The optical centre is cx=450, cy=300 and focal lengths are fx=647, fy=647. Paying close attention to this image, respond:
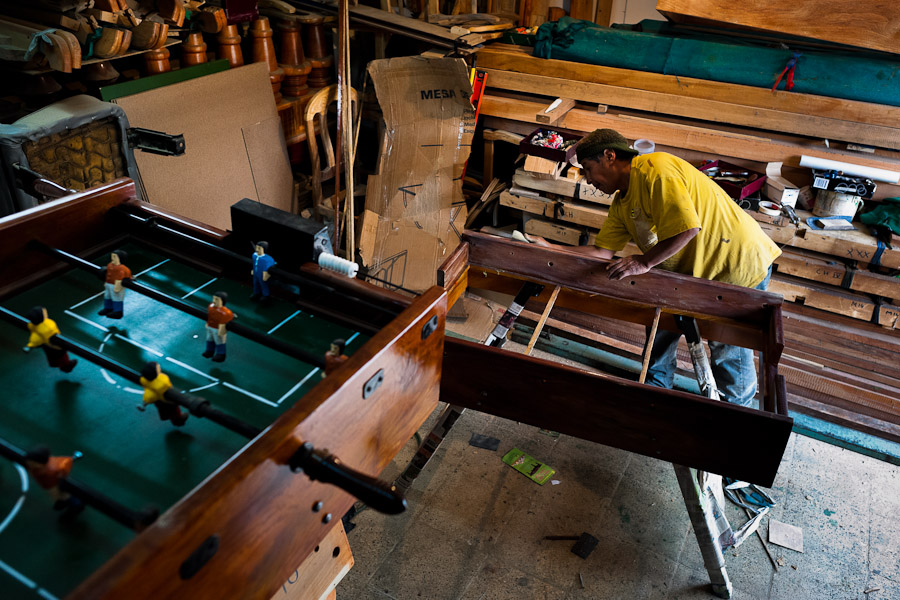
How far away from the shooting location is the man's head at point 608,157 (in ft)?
10.7

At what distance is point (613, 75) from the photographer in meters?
4.70

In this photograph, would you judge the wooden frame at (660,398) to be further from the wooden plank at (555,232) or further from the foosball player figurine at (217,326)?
the wooden plank at (555,232)

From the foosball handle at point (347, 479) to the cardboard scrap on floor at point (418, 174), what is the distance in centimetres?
361

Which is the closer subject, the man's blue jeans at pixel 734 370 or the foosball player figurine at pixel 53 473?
the foosball player figurine at pixel 53 473

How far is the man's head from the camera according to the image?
10.7 ft

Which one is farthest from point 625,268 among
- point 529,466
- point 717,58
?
point 717,58

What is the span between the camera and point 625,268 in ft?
9.37

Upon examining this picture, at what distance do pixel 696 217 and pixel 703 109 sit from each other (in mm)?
1781

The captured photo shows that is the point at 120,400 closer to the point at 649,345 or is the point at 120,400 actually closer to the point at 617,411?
the point at 617,411

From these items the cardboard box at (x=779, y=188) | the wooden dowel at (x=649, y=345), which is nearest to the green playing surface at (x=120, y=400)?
the wooden dowel at (x=649, y=345)

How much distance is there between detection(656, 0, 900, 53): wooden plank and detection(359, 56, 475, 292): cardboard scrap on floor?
1610 millimetres

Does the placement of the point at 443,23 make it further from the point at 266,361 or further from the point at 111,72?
the point at 266,361

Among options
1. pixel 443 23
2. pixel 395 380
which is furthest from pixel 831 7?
pixel 395 380

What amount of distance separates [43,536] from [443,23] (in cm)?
480
